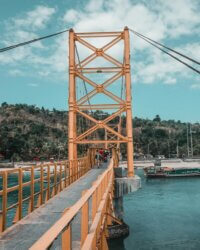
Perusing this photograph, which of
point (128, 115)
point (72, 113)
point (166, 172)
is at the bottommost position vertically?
point (166, 172)

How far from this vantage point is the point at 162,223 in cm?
3153

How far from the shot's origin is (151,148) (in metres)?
172

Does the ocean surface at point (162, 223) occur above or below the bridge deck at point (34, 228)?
below

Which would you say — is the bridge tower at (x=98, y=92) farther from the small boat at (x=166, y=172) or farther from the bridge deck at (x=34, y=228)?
the small boat at (x=166, y=172)

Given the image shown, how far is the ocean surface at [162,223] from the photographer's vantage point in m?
24.2

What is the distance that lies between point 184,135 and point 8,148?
336 feet

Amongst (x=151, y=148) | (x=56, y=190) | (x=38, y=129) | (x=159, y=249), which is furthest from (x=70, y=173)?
(x=38, y=129)

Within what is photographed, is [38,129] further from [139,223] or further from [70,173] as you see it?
[70,173]

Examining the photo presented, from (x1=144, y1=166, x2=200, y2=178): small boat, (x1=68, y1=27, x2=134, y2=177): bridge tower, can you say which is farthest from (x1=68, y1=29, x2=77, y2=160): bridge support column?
(x1=144, y1=166, x2=200, y2=178): small boat

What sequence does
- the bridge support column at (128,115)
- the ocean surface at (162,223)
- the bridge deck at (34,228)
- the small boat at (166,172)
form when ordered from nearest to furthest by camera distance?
the bridge deck at (34,228), the bridge support column at (128,115), the ocean surface at (162,223), the small boat at (166,172)

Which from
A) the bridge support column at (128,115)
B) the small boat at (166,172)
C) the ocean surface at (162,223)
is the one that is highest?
the bridge support column at (128,115)

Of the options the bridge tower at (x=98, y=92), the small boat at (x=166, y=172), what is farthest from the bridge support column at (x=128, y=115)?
the small boat at (x=166, y=172)

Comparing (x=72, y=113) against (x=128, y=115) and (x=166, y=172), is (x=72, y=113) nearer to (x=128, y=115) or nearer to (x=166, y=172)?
(x=128, y=115)

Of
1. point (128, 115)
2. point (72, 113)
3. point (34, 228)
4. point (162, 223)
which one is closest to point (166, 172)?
point (162, 223)
